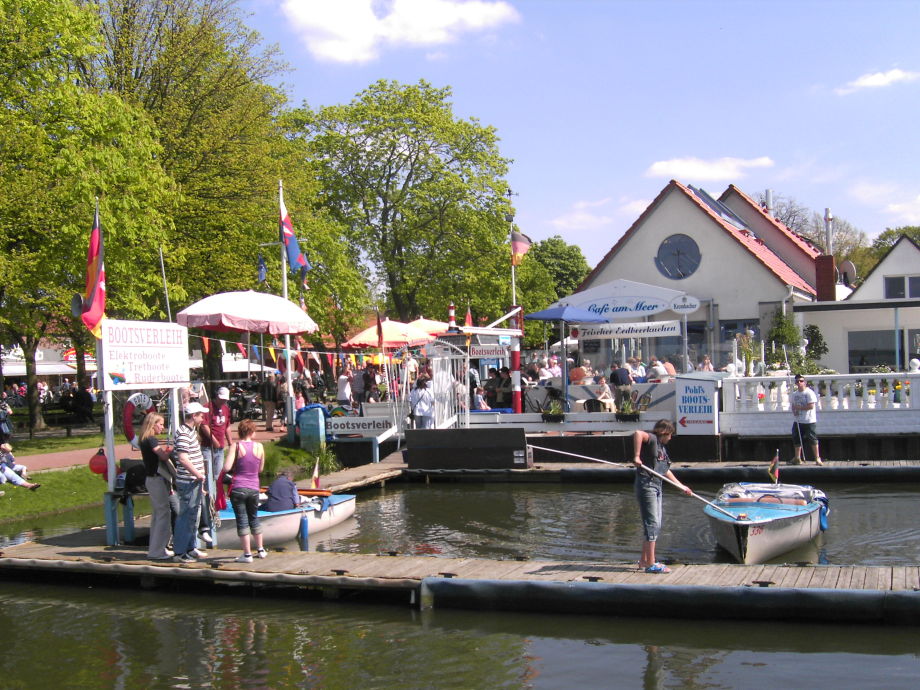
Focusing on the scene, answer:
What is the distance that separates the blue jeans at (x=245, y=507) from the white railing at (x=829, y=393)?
12.1 meters

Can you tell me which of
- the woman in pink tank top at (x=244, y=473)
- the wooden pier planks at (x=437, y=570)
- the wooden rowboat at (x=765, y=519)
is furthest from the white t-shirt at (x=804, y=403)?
the woman in pink tank top at (x=244, y=473)

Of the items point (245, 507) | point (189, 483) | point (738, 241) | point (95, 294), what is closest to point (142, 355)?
point (95, 294)

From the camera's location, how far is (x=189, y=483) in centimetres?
1134

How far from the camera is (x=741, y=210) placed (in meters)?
42.0

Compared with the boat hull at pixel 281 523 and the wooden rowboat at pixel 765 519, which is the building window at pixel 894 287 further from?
the boat hull at pixel 281 523

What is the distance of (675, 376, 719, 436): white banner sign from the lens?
1997 centimetres

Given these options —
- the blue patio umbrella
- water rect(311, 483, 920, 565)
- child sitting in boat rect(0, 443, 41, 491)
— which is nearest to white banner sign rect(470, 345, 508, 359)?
the blue patio umbrella

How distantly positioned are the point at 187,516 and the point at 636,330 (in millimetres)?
12977

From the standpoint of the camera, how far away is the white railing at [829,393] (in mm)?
19328

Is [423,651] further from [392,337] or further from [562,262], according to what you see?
[562,262]

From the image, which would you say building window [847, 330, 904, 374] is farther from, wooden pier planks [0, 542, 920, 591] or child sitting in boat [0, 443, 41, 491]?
child sitting in boat [0, 443, 41, 491]

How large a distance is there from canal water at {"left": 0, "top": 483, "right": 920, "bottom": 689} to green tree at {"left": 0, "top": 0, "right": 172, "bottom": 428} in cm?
1138

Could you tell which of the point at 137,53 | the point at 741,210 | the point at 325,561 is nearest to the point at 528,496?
the point at 325,561

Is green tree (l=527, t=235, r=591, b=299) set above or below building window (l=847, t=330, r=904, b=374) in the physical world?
above
